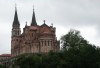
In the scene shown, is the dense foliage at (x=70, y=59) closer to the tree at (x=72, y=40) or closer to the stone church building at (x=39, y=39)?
the tree at (x=72, y=40)

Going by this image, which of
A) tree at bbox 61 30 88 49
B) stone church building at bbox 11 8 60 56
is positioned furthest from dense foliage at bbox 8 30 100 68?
stone church building at bbox 11 8 60 56

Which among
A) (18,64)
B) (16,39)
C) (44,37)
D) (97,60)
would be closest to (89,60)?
(97,60)

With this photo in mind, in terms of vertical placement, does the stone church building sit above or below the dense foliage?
above

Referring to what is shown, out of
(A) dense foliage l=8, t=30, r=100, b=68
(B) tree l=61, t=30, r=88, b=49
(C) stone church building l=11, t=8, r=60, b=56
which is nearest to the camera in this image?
(A) dense foliage l=8, t=30, r=100, b=68

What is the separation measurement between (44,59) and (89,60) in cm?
1676

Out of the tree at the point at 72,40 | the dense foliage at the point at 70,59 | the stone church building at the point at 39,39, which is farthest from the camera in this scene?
the stone church building at the point at 39,39

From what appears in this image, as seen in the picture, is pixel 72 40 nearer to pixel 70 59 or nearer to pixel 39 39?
pixel 39 39

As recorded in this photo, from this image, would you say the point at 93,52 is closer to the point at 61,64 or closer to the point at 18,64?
the point at 61,64

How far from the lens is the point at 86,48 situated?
443ft

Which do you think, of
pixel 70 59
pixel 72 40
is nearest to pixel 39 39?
pixel 72 40

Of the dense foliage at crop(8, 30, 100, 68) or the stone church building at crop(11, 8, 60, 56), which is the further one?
the stone church building at crop(11, 8, 60, 56)

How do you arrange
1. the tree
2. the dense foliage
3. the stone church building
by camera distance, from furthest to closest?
the stone church building → the tree → the dense foliage

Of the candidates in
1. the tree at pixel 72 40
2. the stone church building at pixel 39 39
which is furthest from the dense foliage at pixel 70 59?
the stone church building at pixel 39 39

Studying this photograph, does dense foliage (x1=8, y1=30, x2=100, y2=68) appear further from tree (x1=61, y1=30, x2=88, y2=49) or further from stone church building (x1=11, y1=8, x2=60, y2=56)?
stone church building (x1=11, y1=8, x2=60, y2=56)
